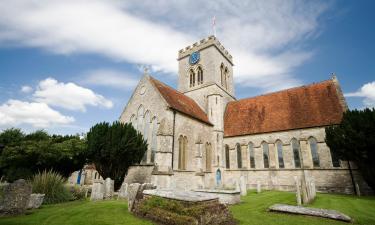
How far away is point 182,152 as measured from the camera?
763 inches

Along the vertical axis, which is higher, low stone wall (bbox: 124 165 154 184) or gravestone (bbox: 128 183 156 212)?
low stone wall (bbox: 124 165 154 184)

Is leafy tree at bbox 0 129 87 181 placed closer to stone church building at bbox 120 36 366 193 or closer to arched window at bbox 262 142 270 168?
stone church building at bbox 120 36 366 193

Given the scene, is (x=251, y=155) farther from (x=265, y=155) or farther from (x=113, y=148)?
(x=113, y=148)

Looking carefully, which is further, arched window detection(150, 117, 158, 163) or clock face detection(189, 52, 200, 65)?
clock face detection(189, 52, 200, 65)

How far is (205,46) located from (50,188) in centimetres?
2456

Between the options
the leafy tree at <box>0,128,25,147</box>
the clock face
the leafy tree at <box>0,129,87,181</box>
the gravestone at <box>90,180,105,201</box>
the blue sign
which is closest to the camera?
the gravestone at <box>90,180,105,201</box>

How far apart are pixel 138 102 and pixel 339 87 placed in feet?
69.0

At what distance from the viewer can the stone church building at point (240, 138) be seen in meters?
18.3

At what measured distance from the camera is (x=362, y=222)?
7875mm

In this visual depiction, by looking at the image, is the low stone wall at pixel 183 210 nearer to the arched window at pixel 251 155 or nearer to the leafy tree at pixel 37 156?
the leafy tree at pixel 37 156

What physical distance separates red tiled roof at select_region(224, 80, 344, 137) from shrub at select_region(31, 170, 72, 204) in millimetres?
17349

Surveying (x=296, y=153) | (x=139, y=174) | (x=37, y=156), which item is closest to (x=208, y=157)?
(x=139, y=174)

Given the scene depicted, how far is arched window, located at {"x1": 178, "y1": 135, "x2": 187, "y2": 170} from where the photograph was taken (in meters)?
18.9

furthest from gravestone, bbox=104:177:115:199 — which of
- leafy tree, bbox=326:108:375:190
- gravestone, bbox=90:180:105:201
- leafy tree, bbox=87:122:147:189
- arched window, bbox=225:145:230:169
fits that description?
leafy tree, bbox=326:108:375:190
